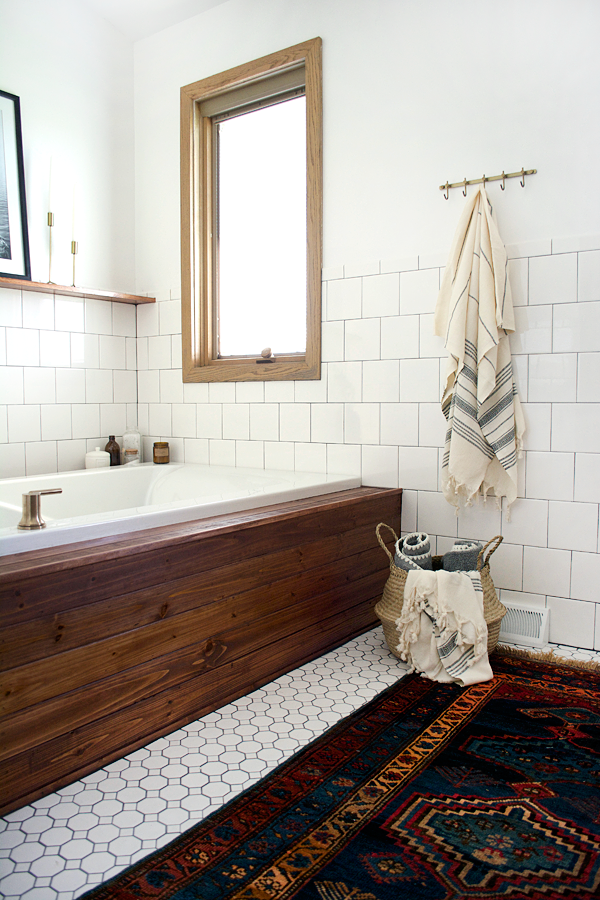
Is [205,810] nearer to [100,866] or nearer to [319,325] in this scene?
[100,866]

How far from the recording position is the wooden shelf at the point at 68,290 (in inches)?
111

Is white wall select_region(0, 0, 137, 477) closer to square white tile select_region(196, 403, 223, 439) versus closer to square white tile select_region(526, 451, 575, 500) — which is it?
square white tile select_region(196, 403, 223, 439)

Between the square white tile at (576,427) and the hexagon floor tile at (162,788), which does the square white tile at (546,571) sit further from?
the hexagon floor tile at (162,788)

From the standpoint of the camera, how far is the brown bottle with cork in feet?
10.8

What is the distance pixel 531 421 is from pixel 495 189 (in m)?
0.84

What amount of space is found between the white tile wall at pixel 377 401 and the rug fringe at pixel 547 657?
0.50 ft

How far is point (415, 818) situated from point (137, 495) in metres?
2.05

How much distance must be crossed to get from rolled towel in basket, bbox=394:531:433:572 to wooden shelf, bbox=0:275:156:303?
1863 millimetres

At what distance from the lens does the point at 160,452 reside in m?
3.35

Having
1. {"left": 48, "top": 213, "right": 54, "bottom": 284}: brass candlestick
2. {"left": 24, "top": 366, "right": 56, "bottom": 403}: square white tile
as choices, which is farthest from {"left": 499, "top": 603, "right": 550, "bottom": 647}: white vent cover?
{"left": 48, "top": 213, "right": 54, "bottom": 284}: brass candlestick

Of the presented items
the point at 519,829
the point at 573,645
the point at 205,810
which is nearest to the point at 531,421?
the point at 573,645

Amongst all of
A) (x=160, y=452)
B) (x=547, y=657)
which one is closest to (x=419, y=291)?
(x=547, y=657)

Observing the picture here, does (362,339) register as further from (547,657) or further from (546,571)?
(547,657)

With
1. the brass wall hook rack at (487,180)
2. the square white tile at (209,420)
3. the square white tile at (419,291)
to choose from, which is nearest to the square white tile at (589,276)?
the brass wall hook rack at (487,180)
